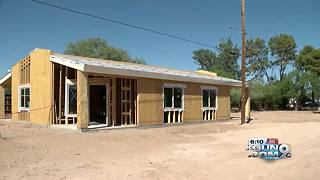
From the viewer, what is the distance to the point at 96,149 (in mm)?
11602

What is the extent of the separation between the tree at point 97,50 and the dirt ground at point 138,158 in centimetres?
3989

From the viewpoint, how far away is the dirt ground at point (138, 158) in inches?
328

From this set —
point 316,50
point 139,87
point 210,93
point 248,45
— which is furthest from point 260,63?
point 139,87

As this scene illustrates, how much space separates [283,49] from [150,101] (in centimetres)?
5420

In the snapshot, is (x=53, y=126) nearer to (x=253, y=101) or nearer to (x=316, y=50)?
(x=253, y=101)

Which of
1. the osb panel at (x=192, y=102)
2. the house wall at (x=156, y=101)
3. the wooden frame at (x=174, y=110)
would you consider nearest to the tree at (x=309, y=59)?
the osb panel at (x=192, y=102)

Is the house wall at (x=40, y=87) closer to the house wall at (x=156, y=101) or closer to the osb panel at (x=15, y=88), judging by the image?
the osb panel at (x=15, y=88)

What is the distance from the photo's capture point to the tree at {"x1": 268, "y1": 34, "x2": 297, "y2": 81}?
68375 millimetres

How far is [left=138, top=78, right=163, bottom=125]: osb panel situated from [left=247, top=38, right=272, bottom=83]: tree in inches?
2103

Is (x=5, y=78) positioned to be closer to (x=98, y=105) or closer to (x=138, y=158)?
(x=98, y=105)

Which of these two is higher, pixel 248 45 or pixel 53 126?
pixel 248 45

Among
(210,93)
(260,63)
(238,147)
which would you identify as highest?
(260,63)

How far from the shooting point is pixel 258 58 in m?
72.0

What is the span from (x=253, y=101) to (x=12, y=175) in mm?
53249
